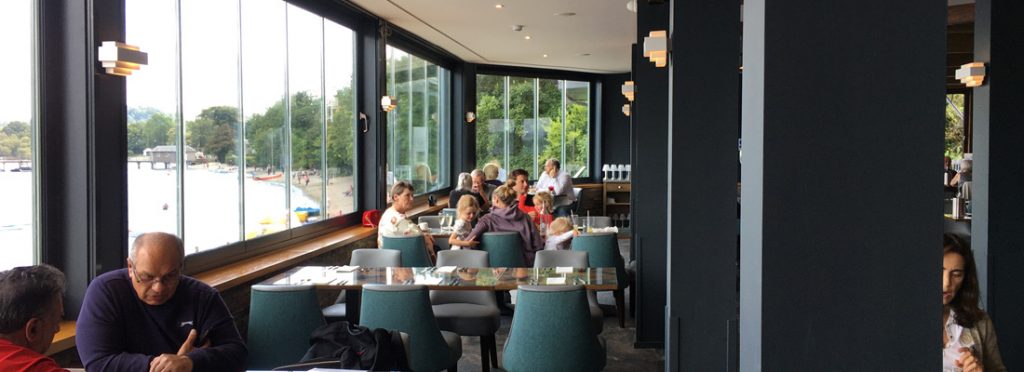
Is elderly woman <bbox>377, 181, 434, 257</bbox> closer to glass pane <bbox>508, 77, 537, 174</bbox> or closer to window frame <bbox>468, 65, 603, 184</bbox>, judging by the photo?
glass pane <bbox>508, 77, 537, 174</bbox>

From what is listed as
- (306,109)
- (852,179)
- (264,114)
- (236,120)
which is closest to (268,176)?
(264,114)

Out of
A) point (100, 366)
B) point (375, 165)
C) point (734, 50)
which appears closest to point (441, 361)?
point (100, 366)

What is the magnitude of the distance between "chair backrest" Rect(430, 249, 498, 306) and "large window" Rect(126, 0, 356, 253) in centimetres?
181

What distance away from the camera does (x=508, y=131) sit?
16.7 meters

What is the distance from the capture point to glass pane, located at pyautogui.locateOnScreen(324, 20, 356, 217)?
909cm

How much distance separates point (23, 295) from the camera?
2.57 meters

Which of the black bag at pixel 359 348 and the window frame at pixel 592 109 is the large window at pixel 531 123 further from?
the black bag at pixel 359 348

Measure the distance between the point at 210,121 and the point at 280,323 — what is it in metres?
2.56

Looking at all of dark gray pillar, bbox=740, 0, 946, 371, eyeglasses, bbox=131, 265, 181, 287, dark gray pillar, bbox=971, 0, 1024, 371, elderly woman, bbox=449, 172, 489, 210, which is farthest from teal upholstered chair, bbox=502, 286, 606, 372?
elderly woman, bbox=449, 172, 489, 210

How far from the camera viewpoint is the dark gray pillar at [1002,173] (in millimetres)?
6133

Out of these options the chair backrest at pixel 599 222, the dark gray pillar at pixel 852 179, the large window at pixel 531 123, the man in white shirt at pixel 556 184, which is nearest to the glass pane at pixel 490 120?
the large window at pixel 531 123

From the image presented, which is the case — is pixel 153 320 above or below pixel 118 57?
below

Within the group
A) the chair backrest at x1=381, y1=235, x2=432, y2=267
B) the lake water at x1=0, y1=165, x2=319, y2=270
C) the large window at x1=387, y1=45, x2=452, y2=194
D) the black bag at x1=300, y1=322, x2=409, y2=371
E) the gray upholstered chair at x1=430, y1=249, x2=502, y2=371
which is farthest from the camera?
→ the large window at x1=387, y1=45, x2=452, y2=194

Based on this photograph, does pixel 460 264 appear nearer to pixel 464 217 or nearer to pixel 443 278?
pixel 443 278
